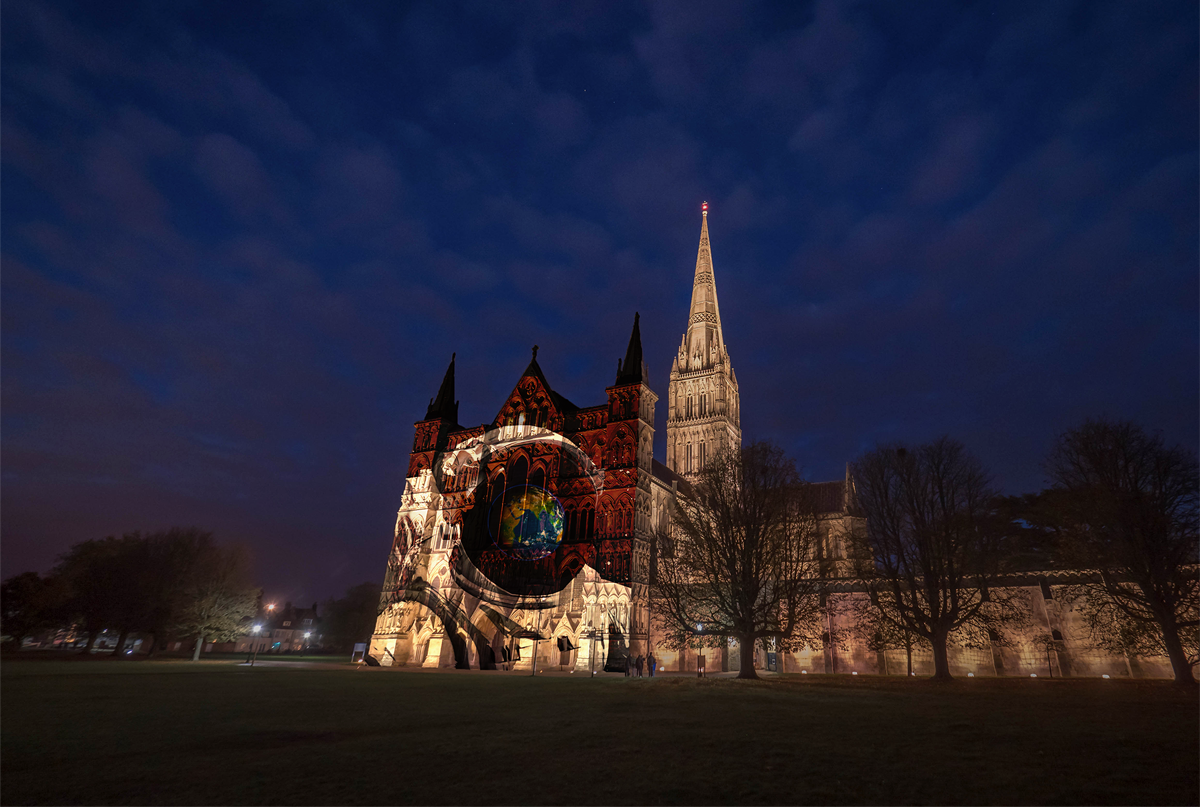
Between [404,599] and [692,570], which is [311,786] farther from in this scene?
[404,599]

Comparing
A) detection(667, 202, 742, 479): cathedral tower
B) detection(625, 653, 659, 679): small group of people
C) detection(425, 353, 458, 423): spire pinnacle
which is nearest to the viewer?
detection(625, 653, 659, 679): small group of people

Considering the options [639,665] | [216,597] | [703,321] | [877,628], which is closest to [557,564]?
[639,665]

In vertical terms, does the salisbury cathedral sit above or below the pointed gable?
below

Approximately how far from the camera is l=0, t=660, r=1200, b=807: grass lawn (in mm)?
6004

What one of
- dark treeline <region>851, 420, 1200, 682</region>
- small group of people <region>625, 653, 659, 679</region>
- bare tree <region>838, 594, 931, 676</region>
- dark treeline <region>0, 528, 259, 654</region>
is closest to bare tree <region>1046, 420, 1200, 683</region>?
dark treeline <region>851, 420, 1200, 682</region>

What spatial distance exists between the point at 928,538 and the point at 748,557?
362 inches

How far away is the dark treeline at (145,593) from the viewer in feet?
144

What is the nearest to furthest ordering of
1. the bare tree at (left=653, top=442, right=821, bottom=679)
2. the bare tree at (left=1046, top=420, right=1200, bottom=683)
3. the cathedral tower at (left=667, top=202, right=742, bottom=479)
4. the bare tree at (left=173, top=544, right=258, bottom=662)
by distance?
the bare tree at (left=1046, top=420, right=1200, bottom=683)
the bare tree at (left=653, top=442, right=821, bottom=679)
the bare tree at (left=173, top=544, right=258, bottom=662)
the cathedral tower at (left=667, top=202, right=742, bottom=479)

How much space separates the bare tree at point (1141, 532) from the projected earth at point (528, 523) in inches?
1278

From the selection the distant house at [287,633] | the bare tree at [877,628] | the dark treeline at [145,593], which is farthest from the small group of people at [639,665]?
the distant house at [287,633]

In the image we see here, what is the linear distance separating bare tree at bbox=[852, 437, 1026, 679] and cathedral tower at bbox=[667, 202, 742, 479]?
4267cm

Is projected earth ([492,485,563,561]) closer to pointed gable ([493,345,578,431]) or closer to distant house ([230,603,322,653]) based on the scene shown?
pointed gable ([493,345,578,431])

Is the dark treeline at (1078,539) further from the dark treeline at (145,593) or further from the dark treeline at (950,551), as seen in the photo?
the dark treeline at (145,593)

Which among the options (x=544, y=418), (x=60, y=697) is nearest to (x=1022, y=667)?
(x=544, y=418)
